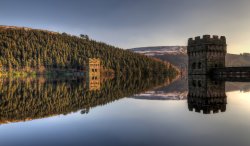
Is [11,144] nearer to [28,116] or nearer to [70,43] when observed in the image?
[28,116]

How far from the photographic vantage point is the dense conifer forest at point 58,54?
5610 inches

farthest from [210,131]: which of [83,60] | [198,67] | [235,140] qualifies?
[83,60]

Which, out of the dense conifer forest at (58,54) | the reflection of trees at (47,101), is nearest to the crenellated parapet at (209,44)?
the reflection of trees at (47,101)

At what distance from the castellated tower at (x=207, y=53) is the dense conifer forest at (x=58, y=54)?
8333 centimetres

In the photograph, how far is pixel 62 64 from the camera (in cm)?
14888

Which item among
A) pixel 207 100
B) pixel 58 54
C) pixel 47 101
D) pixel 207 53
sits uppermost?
pixel 58 54

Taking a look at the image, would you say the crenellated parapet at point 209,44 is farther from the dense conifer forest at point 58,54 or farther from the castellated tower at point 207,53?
the dense conifer forest at point 58,54

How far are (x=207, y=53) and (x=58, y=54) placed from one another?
119 m

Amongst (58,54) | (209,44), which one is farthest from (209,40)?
(58,54)

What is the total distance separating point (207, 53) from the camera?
159ft

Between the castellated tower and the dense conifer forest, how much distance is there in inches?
3281

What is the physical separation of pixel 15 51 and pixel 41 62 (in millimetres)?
13120

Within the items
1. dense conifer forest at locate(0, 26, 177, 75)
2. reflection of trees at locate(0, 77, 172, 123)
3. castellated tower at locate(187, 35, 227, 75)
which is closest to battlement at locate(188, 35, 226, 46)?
castellated tower at locate(187, 35, 227, 75)

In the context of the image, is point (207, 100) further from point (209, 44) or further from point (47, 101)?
point (209, 44)
